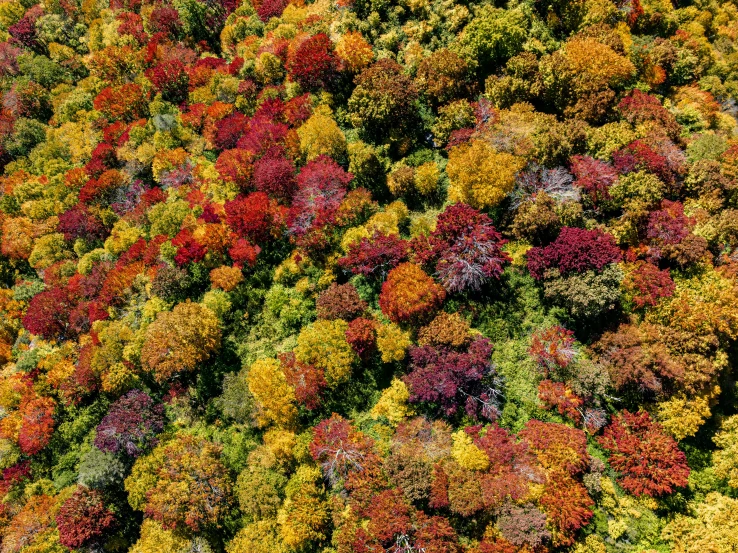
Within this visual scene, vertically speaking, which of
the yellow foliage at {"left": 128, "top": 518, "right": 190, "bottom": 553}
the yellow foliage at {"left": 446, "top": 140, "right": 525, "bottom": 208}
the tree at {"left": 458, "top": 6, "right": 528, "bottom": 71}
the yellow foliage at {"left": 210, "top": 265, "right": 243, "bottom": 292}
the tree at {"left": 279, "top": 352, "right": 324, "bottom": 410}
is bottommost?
the yellow foliage at {"left": 128, "top": 518, "right": 190, "bottom": 553}

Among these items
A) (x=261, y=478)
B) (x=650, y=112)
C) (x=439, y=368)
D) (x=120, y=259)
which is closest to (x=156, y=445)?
(x=261, y=478)

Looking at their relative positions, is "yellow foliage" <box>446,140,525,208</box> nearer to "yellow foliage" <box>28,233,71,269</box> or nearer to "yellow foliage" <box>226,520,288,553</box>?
"yellow foliage" <box>226,520,288,553</box>

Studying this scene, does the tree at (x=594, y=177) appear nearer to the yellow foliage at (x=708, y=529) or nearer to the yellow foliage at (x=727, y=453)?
the yellow foliage at (x=727, y=453)

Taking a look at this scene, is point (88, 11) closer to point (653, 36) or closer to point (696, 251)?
point (653, 36)

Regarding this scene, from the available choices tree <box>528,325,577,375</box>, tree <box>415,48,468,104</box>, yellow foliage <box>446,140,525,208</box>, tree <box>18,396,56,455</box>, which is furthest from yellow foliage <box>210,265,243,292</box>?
tree <box>528,325,577,375</box>

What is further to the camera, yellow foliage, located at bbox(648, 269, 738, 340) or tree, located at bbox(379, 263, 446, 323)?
Result: tree, located at bbox(379, 263, 446, 323)

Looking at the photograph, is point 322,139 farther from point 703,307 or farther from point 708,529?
point 708,529

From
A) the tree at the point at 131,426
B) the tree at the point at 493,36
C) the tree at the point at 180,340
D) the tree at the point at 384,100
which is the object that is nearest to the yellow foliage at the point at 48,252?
the tree at the point at 180,340

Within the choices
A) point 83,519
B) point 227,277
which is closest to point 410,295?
point 227,277
